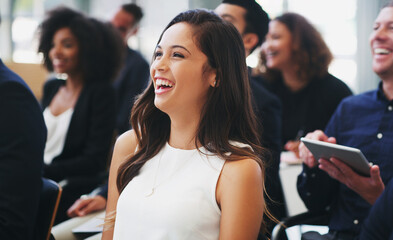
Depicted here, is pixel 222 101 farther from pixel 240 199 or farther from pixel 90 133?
pixel 90 133

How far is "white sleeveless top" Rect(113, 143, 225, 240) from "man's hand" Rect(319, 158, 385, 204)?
0.64 meters

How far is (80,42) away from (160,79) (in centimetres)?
180

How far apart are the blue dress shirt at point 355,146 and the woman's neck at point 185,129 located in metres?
0.83

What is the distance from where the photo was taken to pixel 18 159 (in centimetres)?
159

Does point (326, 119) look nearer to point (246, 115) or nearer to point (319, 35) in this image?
point (319, 35)

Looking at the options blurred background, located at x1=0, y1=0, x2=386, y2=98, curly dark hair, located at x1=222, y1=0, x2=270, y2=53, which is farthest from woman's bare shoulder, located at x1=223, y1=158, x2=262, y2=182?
blurred background, located at x1=0, y1=0, x2=386, y2=98

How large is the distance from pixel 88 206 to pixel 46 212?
402 mm

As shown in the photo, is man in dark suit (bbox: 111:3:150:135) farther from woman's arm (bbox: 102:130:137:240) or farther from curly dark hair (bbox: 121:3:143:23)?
woman's arm (bbox: 102:130:137:240)

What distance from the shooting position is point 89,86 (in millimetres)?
3031

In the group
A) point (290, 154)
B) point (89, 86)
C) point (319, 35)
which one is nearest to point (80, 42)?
point (89, 86)

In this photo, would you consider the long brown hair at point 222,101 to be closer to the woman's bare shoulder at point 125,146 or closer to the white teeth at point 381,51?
the woman's bare shoulder at point 125,146

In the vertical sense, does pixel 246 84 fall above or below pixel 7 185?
above

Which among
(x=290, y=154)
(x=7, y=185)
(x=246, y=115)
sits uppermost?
(x=246, y=115)

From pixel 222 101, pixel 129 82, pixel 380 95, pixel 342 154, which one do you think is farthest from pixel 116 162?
pixel 129 82
